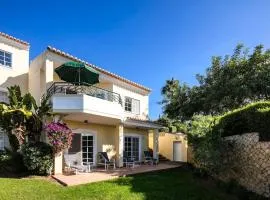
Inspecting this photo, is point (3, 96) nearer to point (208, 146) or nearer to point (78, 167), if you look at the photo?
point (78, 167)

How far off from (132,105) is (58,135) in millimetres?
12024

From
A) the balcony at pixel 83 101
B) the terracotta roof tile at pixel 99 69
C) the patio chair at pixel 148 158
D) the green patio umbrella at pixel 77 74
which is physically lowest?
the patio chair at pixel 148 158

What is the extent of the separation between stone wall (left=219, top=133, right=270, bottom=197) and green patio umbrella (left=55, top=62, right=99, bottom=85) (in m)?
9.91

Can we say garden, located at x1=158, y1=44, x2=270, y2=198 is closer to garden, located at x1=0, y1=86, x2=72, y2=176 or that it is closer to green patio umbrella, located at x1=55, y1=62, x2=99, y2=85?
green patio umbrella, located at x1=55, y1=62, x2=99, y2=85

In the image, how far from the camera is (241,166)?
623 inches

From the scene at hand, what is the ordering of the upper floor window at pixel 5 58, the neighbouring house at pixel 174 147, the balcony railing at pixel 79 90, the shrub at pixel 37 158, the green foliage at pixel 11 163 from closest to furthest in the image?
the shrub at pixel 37 158, the green foliage at pixel 11 163, the balcony railing at pixel 79 90, the upper floor window at pixel 5 58, the neighbouring house at pixel 174 147

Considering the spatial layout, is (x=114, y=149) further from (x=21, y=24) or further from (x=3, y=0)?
(x=3, y=0)

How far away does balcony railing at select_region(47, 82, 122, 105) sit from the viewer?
20602 millimetres

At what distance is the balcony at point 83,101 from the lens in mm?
19359

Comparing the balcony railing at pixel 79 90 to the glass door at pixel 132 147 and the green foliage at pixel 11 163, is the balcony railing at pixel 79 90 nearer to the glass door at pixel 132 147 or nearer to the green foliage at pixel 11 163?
the green foliage at pixel 11 163

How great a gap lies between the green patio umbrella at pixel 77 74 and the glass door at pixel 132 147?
338 inches

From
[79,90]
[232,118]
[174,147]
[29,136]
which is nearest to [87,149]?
[79,90]

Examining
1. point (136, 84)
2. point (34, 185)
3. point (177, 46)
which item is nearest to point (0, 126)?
point (34, 185)

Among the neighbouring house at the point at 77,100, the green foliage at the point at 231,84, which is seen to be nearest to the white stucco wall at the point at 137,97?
the neighbouring house at the point at 77,100
